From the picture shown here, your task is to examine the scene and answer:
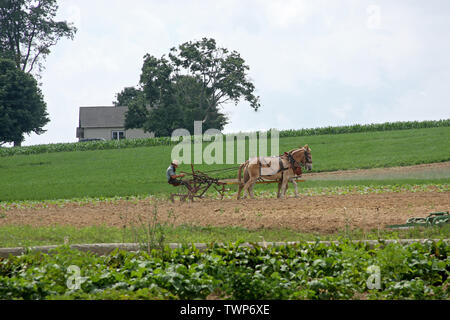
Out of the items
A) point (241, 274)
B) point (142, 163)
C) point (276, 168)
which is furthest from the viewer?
point (142, 163)

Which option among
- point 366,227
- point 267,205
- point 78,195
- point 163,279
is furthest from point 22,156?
point 163,279

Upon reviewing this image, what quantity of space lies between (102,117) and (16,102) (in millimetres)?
20950

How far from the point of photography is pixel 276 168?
19562mm

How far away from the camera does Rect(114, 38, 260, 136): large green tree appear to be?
58938 mm

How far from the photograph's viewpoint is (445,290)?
7.21 metres

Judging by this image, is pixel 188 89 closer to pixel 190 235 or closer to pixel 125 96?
pixel 125 96

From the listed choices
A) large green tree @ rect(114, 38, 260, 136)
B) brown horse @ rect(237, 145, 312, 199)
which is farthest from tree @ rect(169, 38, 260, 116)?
brown horse @ rect(237, 145, 312, 199)

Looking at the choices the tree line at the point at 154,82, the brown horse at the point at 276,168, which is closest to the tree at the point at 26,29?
the tree line at the point at 154,82

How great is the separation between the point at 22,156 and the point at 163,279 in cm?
4359

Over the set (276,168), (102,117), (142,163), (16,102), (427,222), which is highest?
(102,117)

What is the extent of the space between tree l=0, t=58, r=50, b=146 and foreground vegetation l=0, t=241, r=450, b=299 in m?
50.1

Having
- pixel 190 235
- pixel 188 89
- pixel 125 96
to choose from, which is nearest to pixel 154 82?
pixel 188 89
